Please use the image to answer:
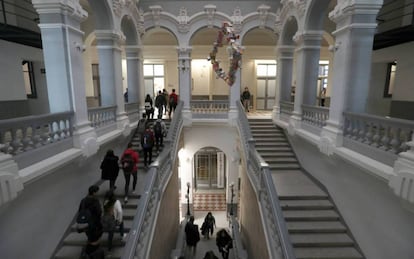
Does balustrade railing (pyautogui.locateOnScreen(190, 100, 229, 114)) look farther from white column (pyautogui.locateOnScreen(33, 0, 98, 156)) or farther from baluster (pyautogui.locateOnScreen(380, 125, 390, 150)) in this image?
baluster (pyautogui.locateOnScreen(380, 125, 390, 150))

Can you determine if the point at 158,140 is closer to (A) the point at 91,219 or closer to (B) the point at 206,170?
(A) the point at 91,219

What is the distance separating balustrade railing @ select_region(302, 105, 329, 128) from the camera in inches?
279

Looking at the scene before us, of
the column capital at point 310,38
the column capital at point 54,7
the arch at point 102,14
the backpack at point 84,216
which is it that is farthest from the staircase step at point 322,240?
the arch at point 102,14

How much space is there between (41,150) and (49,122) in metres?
0.62

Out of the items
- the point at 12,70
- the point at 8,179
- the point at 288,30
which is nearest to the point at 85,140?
the point at 8,179

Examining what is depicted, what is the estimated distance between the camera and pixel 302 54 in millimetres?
8617

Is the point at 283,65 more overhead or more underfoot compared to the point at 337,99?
more overhead

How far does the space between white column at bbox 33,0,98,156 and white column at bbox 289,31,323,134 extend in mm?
7063

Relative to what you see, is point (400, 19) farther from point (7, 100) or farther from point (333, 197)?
point (7, 100)

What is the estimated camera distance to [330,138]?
6223 mm

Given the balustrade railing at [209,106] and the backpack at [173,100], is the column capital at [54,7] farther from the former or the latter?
the balustrade railing at [209,106]

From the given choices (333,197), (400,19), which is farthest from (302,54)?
(333,197)

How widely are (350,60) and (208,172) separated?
44.2 feet

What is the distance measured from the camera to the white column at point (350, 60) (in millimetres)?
5406
